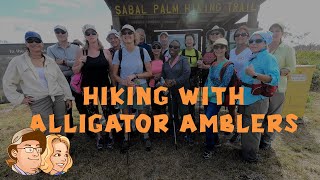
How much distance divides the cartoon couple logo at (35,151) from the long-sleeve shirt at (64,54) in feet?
6.03

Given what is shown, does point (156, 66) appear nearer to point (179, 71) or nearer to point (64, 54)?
A: point (179, 71)

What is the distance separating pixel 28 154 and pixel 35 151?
0.32ft

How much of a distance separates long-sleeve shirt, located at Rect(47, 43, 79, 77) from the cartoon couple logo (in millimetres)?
1839

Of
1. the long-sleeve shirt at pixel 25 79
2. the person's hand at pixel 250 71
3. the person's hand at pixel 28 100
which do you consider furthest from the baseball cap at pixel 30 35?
the person's hand at pixel 250 71

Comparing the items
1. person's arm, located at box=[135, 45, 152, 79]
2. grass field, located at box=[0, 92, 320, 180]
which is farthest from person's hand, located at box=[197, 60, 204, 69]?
grass field, located at box=[0, 92, 320, 180]

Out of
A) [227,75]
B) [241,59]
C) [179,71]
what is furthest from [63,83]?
[241,59]

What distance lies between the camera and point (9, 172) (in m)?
3.75

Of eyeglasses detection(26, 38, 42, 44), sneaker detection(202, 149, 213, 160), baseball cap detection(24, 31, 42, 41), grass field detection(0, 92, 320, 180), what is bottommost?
grass field detection(0, 92, 320, 180)

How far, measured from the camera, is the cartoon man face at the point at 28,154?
2752 millimetres

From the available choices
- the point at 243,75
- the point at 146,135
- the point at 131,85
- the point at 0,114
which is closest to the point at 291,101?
the point at 243,75

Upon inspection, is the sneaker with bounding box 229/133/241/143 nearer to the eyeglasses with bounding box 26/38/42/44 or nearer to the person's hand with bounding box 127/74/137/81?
the person's hand with bounding box 127/74/137/81

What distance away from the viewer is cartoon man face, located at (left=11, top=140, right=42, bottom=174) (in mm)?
2752

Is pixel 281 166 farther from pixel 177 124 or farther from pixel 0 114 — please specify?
pixel 0 114

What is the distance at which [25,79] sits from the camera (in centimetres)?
322
